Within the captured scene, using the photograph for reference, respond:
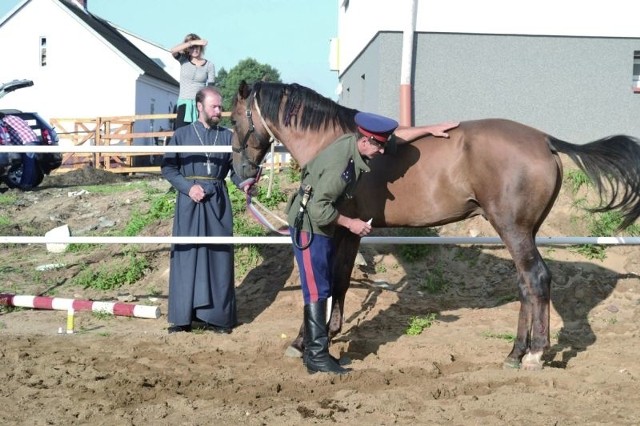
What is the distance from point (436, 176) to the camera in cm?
562

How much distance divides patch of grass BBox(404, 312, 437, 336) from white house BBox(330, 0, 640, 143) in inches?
218

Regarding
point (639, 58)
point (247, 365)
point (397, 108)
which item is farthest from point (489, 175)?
point (639, 58)

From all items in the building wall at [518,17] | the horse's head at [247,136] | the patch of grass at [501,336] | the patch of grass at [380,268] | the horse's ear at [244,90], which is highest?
the building wall at [518,17]

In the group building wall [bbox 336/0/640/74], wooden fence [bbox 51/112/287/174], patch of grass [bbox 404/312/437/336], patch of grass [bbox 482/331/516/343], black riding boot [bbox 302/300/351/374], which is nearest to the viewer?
black riding boot [bbox 302/300/351/374]

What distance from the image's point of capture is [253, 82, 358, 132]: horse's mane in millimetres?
5766

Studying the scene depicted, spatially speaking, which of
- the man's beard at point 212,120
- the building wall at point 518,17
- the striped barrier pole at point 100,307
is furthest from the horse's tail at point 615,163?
the building wall at point 518,17

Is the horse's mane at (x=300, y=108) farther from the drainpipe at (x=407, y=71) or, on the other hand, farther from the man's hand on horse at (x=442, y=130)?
the drainpipe at (x=407, y=71)

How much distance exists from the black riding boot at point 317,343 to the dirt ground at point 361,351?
0.12m

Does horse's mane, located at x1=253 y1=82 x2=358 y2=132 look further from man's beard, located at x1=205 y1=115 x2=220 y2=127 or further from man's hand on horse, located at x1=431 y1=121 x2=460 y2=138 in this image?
man's beard, located at x1=205 y1=115 x2=220 y2=127

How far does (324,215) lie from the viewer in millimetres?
4938

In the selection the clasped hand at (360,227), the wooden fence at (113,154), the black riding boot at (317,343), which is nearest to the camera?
the clasped hand at (360,227)

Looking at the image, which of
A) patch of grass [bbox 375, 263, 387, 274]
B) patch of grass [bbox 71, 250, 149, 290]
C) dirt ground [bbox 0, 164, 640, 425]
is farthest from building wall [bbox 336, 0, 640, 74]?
patch of grass [bbox 71, 250, 149, 290]

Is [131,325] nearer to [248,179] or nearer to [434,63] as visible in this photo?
[248,179]

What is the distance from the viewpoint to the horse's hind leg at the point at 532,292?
5391 millimetres
